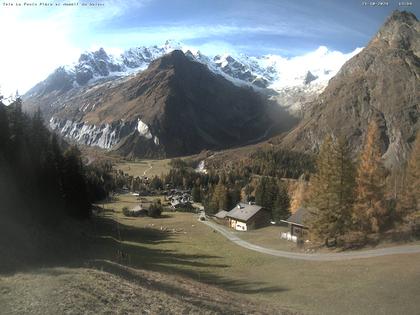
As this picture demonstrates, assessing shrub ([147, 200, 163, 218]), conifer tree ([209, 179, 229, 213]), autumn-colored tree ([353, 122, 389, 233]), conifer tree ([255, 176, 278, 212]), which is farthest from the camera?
conifer tree ([209, 179, 229, 213])

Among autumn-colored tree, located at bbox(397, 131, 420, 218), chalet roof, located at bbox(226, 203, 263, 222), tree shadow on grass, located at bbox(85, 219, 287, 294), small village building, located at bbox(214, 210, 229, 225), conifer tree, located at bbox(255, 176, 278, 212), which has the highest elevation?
autumn-colored tree, located at bbox(397, 131, 420, 218)

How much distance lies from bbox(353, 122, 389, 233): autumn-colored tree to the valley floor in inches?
335

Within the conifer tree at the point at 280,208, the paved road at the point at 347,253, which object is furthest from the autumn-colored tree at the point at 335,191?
the conifer tree at the point at 280,208

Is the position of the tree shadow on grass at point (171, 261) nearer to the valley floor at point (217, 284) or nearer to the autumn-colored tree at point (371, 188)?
the valley floor at point (217, 284)

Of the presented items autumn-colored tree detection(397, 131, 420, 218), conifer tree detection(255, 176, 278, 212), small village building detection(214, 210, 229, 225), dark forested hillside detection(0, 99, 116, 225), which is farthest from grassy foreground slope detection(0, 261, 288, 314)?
small village building detection(214, 210, 229, 225)

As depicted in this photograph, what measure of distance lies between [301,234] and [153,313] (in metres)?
52.5

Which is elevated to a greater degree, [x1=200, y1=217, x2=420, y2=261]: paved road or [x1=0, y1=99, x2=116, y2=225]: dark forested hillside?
[x1=0, y1=99, x2=116, y2=225]: dark forested hillside

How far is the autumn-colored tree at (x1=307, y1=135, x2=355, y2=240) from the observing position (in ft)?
174

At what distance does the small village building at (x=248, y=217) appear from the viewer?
100 meters

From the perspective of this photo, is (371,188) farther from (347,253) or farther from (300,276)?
(300,276)

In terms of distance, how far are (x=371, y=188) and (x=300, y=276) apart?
1537 centimetres

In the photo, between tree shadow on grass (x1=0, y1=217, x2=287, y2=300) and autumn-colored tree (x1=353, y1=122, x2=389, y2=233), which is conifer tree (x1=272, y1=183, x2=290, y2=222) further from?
autumn-colored tree (x1=353, y1=122, x2=389, y2=233)

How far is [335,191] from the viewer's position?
52938 mm

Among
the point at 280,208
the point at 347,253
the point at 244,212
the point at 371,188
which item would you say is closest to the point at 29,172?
the point at 347,253
